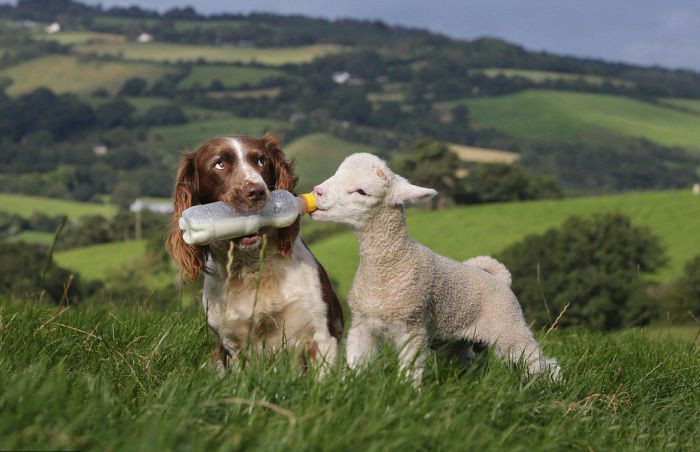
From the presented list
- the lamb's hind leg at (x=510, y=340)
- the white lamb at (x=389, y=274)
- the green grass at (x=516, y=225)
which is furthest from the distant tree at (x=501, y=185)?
the white lamb at (x=389, y=274)

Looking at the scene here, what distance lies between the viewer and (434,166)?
355 feet

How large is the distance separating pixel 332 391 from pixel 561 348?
3620mm

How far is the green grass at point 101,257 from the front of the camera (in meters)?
93.4

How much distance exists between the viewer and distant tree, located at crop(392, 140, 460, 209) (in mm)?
108000

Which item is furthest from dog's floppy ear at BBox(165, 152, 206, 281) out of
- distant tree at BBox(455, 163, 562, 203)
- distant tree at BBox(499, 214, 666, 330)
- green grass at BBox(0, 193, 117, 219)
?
green grass at BBox(0, 193, 117, 219)

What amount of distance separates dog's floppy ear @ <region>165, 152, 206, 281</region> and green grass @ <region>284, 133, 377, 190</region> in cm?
12024

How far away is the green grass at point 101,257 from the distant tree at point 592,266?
41.8 meters

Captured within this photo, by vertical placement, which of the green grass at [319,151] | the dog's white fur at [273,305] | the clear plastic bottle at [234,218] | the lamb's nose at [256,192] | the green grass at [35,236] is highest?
the lamb's nose at [256,192]

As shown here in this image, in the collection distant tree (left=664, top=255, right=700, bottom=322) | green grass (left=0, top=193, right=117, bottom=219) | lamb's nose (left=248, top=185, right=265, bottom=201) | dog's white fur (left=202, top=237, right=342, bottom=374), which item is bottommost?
green grass (left=0, top=193, right=117, bottom=219)

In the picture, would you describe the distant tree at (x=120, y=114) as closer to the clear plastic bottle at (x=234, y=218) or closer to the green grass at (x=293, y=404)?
the clear plastic bottle at (x=234, y=218)

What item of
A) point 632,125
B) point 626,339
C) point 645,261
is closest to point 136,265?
point 645,261

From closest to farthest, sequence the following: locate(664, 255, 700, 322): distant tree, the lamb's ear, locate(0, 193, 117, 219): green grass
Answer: the lamb's ear < locate(664, 255, 700, 322): distant tree < locate(0, 193, 117, 219): green grass

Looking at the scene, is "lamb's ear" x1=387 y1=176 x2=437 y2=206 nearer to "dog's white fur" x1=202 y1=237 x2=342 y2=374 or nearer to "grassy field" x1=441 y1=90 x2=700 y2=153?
"dog's white fur" x1=202 y1=237 x2=342 y2=374

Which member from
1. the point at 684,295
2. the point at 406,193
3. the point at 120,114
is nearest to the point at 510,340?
the point at 406,193
